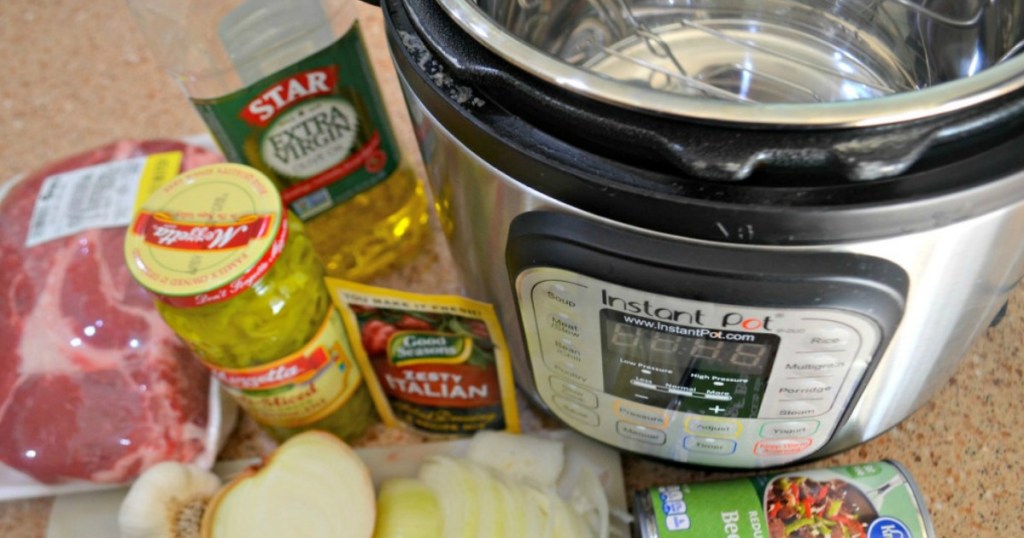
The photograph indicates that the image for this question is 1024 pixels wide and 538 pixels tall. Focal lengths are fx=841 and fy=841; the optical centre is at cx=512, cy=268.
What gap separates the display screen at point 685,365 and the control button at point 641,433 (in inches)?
1.8

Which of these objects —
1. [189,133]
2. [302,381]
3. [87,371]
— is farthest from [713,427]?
[189,133]

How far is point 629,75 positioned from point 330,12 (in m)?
0.28

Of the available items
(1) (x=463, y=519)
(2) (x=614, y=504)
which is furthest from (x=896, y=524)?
(1) (x=463, y=519)

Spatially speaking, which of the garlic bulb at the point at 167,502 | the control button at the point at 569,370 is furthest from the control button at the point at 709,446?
the garlic bulb at the point at 167,502

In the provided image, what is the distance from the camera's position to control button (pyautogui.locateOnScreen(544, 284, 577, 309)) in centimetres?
51

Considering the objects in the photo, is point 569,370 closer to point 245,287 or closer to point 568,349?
point 568,349

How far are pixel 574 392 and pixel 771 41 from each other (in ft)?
1.32

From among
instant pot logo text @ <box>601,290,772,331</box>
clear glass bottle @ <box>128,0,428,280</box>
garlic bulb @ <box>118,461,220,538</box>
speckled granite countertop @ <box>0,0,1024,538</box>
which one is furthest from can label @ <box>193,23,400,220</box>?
instant pot logo text @ <box>601,290,772,331</box>

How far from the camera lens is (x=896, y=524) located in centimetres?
61

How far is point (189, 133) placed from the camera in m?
1.02

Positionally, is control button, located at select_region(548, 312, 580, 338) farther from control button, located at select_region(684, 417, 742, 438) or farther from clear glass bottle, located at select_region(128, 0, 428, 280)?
clear glass bottle, located at select_region(128, 0, 428, 280)

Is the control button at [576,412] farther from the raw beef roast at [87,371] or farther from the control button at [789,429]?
the raw beef roast at [87,371]

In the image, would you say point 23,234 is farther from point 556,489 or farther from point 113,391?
point 556,489

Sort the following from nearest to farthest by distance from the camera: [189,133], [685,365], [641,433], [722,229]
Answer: [722,229] < [685,365] < [641,433] < [189,133]
